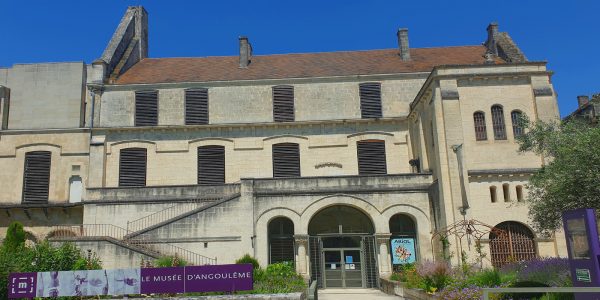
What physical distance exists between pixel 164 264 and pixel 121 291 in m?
4.51

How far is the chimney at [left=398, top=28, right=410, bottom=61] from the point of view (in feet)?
109

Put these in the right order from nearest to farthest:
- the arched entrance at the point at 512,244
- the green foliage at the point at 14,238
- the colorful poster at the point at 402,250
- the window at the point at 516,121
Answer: the arched entrance at the point at 512,244
the window at the point at 516,121
the green foliage at the point at 14,238
the colorful poster at the point at 402,250

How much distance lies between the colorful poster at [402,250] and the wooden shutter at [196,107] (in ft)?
41.8

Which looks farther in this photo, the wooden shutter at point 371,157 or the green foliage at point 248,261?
the wooden shutter at point 371,157

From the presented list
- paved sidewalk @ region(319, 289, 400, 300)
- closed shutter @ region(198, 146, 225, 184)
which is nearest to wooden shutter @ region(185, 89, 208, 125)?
closed shutter @ region(198, 146, 225, 184)

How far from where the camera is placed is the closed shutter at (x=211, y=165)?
95.9 ft

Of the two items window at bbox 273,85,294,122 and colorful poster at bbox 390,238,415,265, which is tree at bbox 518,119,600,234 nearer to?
colorful poster at bbox 390,238,415,265

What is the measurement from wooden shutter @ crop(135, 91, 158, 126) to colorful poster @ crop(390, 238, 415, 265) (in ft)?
49.4

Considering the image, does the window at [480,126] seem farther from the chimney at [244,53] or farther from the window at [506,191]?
the chimney at [244,53]

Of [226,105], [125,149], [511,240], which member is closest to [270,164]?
[226,105]

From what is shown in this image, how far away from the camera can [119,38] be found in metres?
33.6

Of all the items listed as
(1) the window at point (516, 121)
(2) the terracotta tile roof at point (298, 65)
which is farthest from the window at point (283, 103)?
(1) the window at point (516, 121)

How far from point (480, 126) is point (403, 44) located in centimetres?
1184

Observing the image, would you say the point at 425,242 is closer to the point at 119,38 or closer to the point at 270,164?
the point at 270,164
